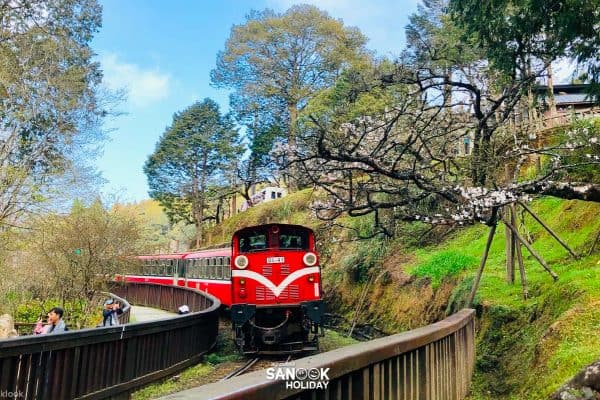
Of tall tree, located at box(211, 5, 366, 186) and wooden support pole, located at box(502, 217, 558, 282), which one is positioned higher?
tall tree, located at box(211, 5, 366, 186)

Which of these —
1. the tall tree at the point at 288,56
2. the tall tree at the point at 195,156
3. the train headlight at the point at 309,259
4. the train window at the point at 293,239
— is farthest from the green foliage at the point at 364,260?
the tall tree at the point at 195,156

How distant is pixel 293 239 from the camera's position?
11586mm

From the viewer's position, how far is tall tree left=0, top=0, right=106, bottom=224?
49.1 feet

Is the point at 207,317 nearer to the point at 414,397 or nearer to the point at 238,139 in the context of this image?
the point at 414,397

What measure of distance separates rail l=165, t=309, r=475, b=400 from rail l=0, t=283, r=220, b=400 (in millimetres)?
3430

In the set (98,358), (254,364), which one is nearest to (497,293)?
(254,364)

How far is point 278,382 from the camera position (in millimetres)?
1747

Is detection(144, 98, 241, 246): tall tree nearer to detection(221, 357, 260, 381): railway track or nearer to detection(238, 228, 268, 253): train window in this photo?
detection(238, 228, 268, 253): train window

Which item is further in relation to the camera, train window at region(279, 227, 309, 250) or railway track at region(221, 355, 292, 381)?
train window at region(279, 227, 309, 250)

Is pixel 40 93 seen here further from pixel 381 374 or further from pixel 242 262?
pixel 381 374

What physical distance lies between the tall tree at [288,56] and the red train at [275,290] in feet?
78.5

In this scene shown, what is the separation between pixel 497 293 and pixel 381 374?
7289 millimetres

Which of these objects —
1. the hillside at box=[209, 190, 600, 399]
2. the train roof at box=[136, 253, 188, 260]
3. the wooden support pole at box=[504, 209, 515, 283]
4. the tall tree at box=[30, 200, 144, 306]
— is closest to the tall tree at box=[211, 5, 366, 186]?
the train roof at box=[136, 253, 188, 260]

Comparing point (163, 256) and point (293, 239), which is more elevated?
point (163, 256)
